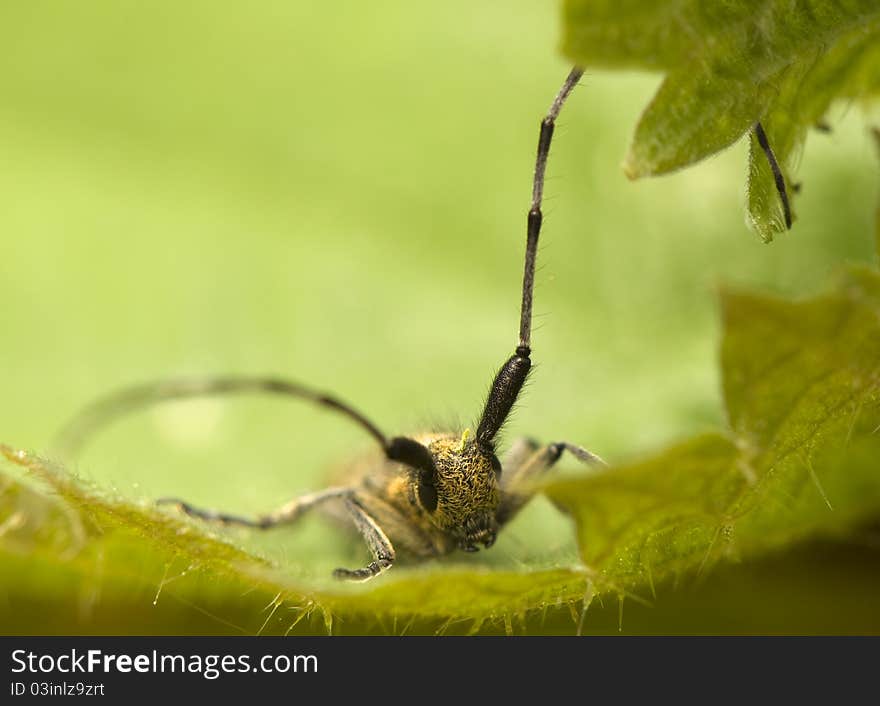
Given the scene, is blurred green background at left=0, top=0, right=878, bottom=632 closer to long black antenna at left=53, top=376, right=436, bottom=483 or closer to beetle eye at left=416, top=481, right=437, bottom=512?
long black antenna at left=53, top=376, right=436, bottom=483

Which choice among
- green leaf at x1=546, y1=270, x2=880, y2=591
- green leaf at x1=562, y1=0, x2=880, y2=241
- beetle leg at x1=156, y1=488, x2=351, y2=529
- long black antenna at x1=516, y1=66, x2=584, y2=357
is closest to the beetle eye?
beetle leg at x1=156, y1=488, x2=351, y2=529

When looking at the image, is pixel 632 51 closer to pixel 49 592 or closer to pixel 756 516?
pixel 756 516

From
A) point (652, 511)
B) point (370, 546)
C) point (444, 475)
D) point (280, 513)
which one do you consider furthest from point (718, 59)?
point (280, 513)

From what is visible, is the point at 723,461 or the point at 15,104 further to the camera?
the point at 15,104

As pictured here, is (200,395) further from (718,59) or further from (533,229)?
(718,59)
